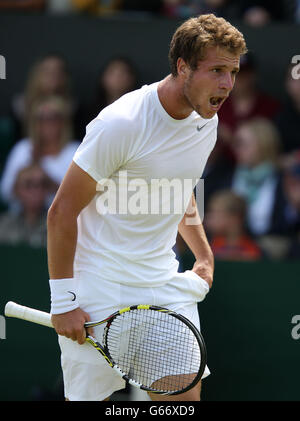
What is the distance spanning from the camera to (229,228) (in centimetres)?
591

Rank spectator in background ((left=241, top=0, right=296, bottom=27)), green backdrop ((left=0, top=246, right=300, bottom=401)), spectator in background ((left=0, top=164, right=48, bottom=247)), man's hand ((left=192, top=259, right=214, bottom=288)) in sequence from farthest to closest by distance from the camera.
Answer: spectator in background ((left=241, top=0, right=296, bottom=27)) < spectator in background ((left=0, top=164, right=48, bottom=247)) < green backdrop ((left=0, top=246, right=300, bottom=401)) < man's hand ((left=192, top=259, right=214, bottom=288))

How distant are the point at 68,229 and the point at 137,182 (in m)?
0.35

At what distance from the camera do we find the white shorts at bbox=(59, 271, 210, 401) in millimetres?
3465

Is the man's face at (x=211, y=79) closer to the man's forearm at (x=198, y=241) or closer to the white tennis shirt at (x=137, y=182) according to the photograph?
the white tennis shirt at (x=137, y=182)

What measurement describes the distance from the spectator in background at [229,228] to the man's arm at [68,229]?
248 cm

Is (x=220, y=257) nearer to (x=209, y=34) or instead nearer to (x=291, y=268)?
(x=291, y=268)

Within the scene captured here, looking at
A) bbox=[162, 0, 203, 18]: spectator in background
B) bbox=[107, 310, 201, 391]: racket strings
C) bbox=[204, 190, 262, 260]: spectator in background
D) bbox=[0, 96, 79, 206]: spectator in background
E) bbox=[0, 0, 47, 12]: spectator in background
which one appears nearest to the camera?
bbox=[107, 310, 201, 391]: racket strings

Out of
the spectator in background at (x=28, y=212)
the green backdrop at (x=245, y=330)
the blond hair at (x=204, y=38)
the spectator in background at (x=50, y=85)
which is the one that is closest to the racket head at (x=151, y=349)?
the blond hair at (x=204, y=38)

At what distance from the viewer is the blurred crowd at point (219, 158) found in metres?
5.94

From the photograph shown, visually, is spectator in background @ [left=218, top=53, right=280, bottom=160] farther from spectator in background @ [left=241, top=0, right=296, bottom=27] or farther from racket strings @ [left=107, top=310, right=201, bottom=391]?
racket strings @ [left=107, top=310, right=201, bottom=391]

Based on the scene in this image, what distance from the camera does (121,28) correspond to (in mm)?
7062

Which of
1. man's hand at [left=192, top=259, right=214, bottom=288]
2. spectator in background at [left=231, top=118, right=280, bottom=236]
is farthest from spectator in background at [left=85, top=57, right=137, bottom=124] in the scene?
man's hand at [left=192, top=259, right=214, bottom=288]

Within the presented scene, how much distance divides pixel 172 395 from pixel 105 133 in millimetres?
1130

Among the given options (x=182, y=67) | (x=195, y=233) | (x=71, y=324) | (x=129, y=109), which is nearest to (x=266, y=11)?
(x=195, y=233)
